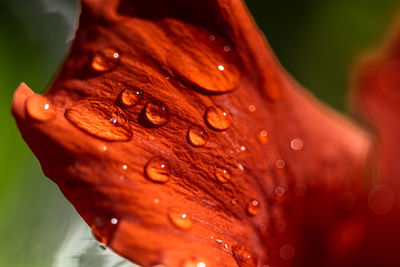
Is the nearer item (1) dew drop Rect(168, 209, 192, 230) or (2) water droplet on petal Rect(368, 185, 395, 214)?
(1) dew drop Rect(168, 209, 192, 230)

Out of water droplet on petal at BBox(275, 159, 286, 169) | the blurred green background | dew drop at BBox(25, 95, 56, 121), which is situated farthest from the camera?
the blurred green background

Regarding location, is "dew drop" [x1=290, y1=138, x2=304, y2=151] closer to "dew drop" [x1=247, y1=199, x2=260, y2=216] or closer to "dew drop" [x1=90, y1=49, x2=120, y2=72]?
"dew drop" [x1=247, y1=199, x2=260, y2=216]

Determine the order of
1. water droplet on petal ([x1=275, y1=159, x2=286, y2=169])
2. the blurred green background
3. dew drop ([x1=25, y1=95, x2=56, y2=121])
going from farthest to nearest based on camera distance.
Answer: the blurred green background → water droplet on petal ([x1=275, y1=159, x2=286, y2=169]) → dew drop ([x1=25, y1=95, x2=56, y2=121])

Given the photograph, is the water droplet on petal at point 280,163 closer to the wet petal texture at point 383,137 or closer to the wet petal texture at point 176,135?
the wet petal texture at point 176,135

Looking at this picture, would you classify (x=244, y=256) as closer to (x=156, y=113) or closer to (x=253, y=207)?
(x=253, y=207)

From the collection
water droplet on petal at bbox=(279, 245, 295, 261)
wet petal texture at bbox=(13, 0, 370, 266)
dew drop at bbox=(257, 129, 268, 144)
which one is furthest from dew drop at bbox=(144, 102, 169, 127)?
water droplet on petal at bbox=(279, 245, 295, 261)

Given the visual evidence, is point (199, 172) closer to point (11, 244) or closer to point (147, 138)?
point (147, 138)

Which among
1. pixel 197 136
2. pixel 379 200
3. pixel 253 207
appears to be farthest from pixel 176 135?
pixel 379 200

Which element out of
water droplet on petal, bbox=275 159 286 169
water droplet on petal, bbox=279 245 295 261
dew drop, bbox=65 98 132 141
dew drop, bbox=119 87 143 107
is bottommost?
water droplet on petal, bbox=279 245 295 261

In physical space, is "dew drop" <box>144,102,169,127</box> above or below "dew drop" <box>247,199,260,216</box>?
above

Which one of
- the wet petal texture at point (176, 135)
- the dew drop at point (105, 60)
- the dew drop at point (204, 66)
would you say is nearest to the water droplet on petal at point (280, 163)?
the wet petal texture at point (176, 135)
